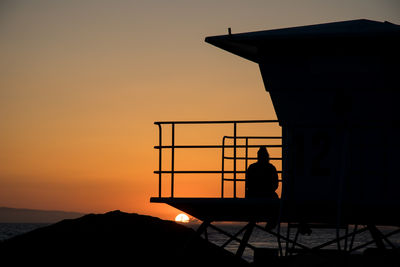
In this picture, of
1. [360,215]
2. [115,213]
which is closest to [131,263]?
[115,213]

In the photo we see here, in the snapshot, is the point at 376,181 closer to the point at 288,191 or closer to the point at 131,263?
the point at 288,191

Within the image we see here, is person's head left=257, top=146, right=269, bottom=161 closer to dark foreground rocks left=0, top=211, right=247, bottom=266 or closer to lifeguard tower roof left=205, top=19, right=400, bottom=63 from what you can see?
lifeguard tower roof left=205, top=19, right=400, bottom=63

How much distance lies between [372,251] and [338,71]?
442 centimetres

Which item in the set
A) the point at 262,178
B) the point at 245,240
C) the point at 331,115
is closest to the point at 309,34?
the point at 331,115

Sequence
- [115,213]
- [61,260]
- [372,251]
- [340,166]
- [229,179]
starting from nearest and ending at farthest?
[340,166] < [229,179] < [372,251] < [61,260] < [115,213]

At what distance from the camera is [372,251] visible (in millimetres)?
15539

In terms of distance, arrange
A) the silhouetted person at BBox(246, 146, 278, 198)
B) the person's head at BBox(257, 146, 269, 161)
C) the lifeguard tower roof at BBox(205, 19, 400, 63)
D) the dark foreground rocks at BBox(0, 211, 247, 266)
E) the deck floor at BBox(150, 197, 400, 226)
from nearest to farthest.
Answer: the lifeguard tower roof at BBox(205, 19, 400, 63) → the deck floor at BBox(150, 197, 400, 226) → the silhouetted person at BBox(246, 146, 278, 198) → the person's head at BBox(257, 146, 269, 161) → the dark foreground rocks at BBox(0, 211, 247, 266)

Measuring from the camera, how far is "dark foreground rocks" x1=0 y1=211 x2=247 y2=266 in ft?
67.0

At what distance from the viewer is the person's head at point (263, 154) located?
45.8 feet

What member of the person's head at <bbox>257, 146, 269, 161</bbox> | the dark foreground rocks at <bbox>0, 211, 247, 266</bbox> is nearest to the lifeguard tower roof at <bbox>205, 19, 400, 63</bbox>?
the person's head at <bbox>257, 146, 269, 161</bbox>

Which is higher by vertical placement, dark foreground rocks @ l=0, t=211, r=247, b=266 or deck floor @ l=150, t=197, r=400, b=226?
deck floor @ l=150, t=197, r=400, b=226

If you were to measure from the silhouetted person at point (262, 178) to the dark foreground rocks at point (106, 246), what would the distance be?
197 inches

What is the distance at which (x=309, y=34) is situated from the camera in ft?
42.5

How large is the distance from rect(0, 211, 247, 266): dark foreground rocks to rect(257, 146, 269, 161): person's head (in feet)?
16.9
